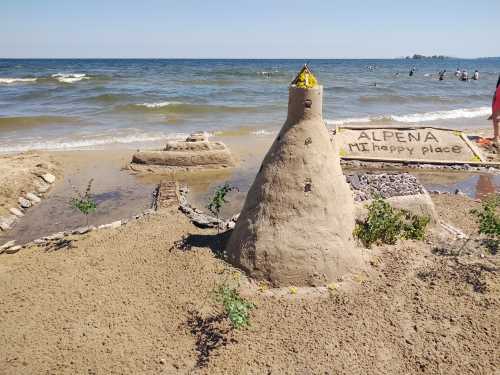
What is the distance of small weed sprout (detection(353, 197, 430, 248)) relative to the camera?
6.16 metres

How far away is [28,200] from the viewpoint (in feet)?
30.9

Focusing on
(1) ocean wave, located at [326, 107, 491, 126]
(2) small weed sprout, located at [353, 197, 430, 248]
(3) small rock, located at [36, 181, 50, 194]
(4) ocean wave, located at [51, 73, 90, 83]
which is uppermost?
(4) ocean wave, located at [51, 73, 90, 83]

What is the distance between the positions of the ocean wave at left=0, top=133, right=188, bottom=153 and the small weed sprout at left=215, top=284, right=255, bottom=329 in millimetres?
11707

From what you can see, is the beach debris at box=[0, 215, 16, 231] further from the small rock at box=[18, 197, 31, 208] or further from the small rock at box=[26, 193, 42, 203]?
the small rock at box=[26, 193, 42, 203]

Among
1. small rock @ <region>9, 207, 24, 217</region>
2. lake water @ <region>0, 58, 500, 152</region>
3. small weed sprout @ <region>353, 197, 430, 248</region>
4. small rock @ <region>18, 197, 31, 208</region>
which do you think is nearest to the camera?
small weed sprout @ <region>353, 197, 430, 248</region>

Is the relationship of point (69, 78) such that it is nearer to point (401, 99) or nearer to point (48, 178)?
point (401, 99)

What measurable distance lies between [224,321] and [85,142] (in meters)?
12.4

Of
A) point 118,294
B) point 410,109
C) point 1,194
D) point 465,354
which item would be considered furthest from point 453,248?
point 410,109

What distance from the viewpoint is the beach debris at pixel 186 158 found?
12320 mm

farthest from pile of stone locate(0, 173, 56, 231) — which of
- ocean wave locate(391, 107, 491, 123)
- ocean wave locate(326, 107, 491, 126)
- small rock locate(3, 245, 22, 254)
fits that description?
ocean wave locate(391, 107, 491, 123)

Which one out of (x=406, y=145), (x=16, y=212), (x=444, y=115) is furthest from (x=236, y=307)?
(x=444, y=115)

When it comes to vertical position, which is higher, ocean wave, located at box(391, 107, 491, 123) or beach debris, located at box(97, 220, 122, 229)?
ocean wave, located at box(391, 107, 491, 123)

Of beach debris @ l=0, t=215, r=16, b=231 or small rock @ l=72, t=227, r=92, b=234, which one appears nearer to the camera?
small rock @ l=72, t=227, r=92, b=234

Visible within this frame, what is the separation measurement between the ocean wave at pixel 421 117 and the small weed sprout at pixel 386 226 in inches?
529
